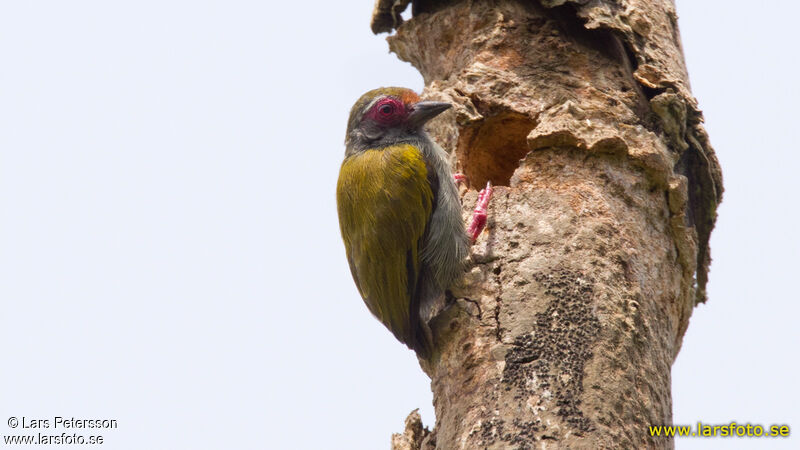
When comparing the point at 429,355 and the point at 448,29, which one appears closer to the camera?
the point at 429,355

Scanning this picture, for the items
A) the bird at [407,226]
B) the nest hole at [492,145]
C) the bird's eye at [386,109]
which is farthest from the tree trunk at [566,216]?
the bird's eye at [386,109]

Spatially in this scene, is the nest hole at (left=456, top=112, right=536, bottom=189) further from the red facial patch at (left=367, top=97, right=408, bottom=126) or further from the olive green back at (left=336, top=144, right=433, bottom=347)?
the red facial patch at (left=367, top=97, right=408, bottom=126)

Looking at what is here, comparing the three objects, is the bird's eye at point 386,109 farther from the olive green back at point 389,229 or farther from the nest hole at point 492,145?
the nest hole at point 492,145

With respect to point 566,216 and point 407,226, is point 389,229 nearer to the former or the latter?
point 407,226

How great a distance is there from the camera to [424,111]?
5059mm

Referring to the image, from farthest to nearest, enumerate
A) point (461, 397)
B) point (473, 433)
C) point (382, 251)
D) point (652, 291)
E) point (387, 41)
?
1. point (387, 41)
2. point (382, 251)
3. point (652, 291)
4. point (461, 397)
5. point (473, 433)

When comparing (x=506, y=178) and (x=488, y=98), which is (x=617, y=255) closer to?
(x=488, y=98)

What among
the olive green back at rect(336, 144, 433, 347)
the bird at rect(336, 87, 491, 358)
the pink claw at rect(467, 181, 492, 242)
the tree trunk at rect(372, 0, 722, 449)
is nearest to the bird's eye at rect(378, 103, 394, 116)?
the bird at rect(336, 87, 491, 358)

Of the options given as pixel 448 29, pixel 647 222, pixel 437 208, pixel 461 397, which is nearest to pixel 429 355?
pixel 461 397

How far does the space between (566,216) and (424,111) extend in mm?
1243

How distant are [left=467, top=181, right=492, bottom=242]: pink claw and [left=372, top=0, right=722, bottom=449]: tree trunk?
0.33 feet

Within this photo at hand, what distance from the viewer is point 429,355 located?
4336 mm

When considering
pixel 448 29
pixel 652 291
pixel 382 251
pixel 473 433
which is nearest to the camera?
pixel 473 433

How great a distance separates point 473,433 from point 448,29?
8.99ft
